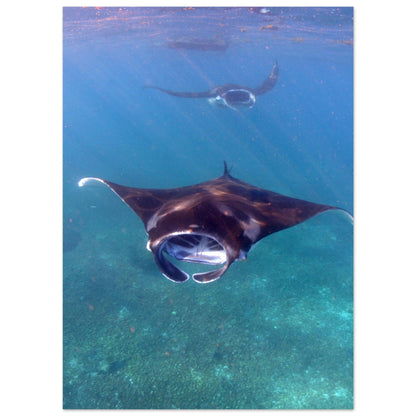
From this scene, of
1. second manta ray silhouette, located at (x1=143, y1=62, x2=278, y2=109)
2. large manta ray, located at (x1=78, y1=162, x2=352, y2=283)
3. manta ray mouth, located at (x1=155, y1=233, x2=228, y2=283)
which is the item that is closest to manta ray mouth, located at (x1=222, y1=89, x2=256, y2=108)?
second manta ray silhouette, located at (x1=143, y1=62, x2=278, y2=109)

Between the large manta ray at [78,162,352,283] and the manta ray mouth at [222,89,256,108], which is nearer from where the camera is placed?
the large manta ray at [78,162,352,283]

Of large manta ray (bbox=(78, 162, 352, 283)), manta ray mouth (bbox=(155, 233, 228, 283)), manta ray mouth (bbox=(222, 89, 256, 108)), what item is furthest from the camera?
manta ray mouth (bbox=(222, 89, 256, 108))

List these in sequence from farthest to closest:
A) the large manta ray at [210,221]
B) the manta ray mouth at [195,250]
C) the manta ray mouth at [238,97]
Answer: the manta ray mouth at [238,97] → the manta ray mouth at [195,250] → the large manta ray at [210,221]

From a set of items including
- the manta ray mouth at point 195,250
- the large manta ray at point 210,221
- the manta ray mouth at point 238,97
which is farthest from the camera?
the manta ray mouth at point 238,97

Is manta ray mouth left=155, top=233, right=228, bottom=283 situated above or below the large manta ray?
below

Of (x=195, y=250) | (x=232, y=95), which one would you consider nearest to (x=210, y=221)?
(x=195, y=250)

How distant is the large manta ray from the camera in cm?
330

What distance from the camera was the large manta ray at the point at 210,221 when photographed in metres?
3.30

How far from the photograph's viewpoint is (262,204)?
→ 433 centimetres

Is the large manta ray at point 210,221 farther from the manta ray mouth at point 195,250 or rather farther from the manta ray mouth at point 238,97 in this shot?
the manta ray mouth at point 238,97

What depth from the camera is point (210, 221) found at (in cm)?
348

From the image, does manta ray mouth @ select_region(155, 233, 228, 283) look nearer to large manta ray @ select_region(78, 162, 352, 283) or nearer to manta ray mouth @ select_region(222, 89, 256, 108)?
large manta ray @ select_region(78, 162, 352, 283)

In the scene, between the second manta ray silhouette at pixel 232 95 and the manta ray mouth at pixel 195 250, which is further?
the second manta ray silhouette at pixel 232 95

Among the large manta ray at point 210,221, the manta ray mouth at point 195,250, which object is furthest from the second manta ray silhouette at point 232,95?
the manta ray mouth at point 195,250
